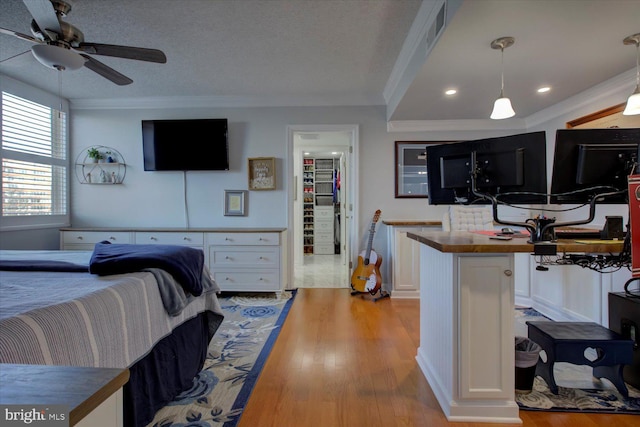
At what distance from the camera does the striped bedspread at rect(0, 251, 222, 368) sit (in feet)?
3.27

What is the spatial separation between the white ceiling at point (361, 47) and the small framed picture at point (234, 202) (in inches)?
50.0

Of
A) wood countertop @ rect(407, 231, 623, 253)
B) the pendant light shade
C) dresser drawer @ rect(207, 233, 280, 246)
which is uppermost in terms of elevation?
the pendant light shade

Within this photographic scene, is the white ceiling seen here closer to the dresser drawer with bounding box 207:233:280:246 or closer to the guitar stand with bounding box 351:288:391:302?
the dresser drawer with bounding box 207:233:280:246

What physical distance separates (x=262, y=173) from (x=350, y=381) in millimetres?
2789

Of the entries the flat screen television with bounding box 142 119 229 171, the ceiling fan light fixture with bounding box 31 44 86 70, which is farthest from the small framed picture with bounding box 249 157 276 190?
the ceiling fan light fixture with bounding box 31 44 86 70

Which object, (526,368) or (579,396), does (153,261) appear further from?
(579,396)

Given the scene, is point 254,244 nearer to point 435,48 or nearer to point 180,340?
point 180,340

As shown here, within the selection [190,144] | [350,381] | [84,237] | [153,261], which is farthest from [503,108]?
[84,237]

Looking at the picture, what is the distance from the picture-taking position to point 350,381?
1957mm

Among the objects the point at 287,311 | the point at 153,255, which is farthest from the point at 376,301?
the point at 153,255

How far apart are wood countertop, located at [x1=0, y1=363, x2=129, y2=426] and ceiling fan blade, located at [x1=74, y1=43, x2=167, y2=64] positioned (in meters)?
2.10

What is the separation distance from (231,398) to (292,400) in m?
Result: 0.34

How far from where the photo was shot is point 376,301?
3.63 metres

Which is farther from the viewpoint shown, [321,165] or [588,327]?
[321,165]
